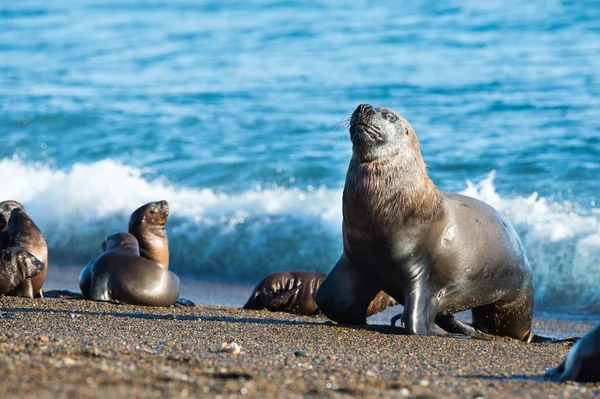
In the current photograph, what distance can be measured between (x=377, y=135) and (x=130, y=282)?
344cm

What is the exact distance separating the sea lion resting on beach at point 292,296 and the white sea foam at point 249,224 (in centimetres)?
249

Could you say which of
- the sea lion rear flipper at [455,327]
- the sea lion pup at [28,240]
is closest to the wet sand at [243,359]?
the sea lion rear flipper at [455,327]

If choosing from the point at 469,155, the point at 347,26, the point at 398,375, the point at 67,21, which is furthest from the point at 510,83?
the point at 67,21

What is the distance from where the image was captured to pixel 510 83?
22406 mm

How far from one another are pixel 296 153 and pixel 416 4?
14103mm

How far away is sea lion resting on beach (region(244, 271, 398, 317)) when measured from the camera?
10.7 metres

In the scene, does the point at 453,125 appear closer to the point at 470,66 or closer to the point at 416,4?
the point at 470,66

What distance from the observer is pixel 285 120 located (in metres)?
21.5

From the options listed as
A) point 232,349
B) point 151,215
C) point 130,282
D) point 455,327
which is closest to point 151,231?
point 151,215

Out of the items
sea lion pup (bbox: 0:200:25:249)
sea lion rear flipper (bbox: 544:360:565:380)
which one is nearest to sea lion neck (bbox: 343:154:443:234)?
sea lion rear flipper (bbox: 544:360:565:380)

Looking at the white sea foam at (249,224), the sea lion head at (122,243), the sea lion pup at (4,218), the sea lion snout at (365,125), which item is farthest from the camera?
the white sea foam at (249,224)

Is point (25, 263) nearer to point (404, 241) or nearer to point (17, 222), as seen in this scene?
point (17, 222)

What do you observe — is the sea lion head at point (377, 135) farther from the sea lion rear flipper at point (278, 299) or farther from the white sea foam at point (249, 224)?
the white sea foam at point (249, 224)

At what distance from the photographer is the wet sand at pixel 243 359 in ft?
15.1
